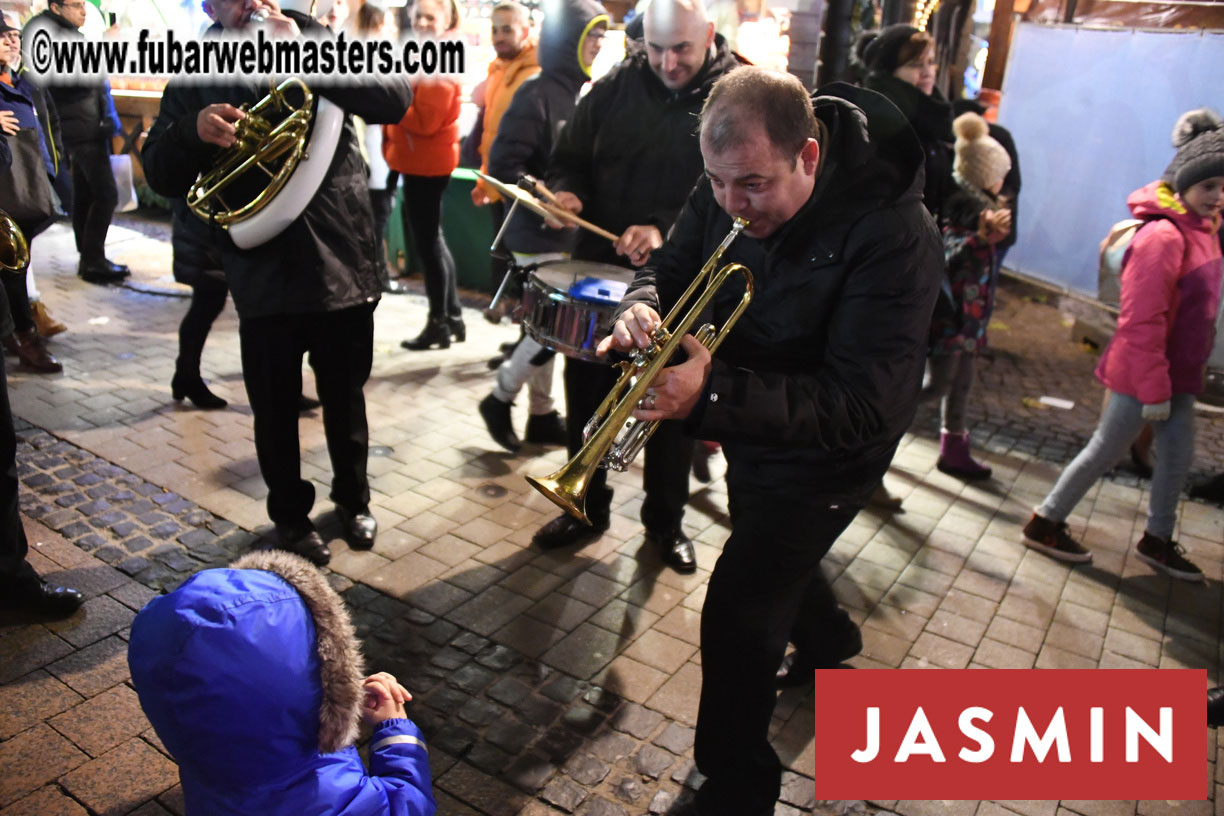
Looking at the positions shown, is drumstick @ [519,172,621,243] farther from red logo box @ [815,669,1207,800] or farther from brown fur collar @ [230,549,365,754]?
brown fur collar @ [230,549,365,754]

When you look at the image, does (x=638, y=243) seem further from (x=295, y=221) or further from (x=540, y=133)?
(x=540, y=133)

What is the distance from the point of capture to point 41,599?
3.44m

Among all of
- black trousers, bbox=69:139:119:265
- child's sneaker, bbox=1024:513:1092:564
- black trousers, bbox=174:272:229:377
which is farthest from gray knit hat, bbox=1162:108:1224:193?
black trousers, bbox=69:139:119:265

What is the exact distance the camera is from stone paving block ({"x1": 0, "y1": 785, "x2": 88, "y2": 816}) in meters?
2.61

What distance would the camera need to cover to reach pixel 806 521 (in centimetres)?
244

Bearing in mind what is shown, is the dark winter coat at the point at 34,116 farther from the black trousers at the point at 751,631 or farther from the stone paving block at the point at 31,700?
the black trousers at the point at 751,631

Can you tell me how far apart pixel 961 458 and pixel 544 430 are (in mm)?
2481

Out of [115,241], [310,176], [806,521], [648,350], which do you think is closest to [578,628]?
[806,521]

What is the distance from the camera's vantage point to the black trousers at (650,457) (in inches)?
160

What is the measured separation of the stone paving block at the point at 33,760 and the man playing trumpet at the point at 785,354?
6.41ft

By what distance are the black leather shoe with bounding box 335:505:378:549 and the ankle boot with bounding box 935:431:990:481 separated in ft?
10.8

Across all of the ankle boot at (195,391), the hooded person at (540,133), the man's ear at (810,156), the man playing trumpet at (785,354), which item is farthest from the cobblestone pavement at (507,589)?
the man's ear at (810,156)

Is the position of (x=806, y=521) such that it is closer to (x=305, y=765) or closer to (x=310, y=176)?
(x=305, y=765)

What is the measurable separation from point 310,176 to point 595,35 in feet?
8.65
